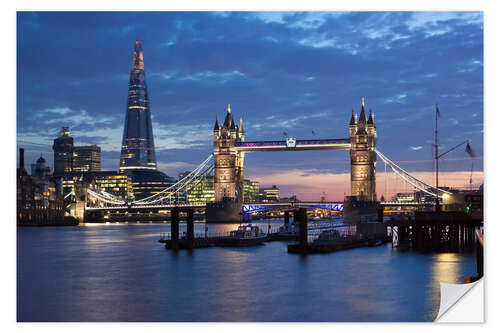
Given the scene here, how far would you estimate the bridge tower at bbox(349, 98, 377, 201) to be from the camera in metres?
93.8

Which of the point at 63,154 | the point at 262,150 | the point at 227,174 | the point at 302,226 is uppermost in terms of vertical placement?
the point at 63,154

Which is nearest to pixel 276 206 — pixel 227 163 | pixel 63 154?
pixel 227 163

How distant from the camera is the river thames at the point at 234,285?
2067cm

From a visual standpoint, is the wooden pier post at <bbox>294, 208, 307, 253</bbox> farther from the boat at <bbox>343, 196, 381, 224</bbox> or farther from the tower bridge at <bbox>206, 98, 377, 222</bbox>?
the tower bridge at <bbox>206, 98, 377, 222</bbox>

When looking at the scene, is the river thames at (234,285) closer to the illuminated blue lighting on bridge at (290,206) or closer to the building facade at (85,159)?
the illuminated blue lighting on bridge at (290,206)

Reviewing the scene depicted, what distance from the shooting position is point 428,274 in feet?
94.2

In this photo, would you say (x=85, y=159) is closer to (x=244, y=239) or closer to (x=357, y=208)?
(x=357, y=208)

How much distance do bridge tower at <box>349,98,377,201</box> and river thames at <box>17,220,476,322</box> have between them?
5200 centimetres

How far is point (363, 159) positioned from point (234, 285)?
232 feet

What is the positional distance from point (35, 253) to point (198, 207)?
54.6 m

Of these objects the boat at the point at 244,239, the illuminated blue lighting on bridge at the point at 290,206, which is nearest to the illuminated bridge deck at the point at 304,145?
the illuminated blue lighting on bridge at the point at 290,206

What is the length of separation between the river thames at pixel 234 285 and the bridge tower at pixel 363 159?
2047 inches

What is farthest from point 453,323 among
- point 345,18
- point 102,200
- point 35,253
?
point 102,200

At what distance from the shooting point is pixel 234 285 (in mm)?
26672
